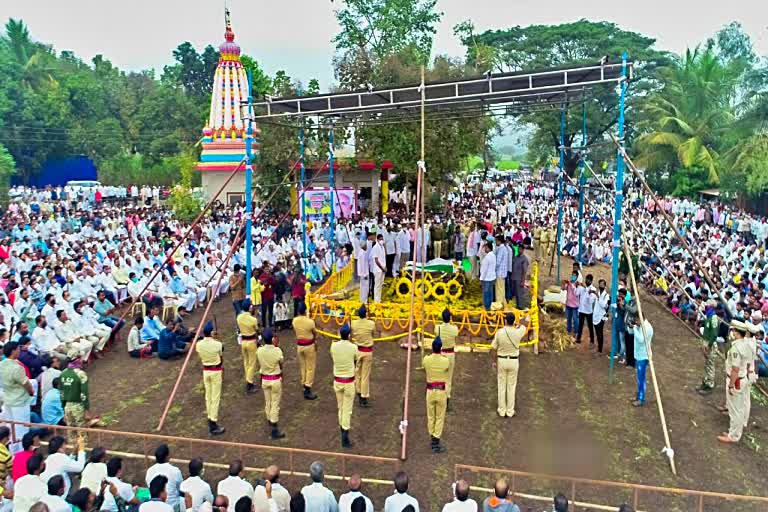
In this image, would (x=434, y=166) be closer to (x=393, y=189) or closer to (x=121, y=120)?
(x=393, y=189)

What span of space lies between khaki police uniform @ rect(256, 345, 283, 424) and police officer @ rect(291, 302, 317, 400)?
111 cm

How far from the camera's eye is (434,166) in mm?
23500

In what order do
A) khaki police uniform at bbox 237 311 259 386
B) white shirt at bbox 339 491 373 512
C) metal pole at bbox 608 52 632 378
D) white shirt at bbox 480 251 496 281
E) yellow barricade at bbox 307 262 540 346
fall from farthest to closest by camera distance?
white shirt at bbox 480 251 496 281
yellow barricade at bbox 307 262 540 346
metal pole at bbox 608 52 632 378
khaki police uniform at bbox 237 311 259 386
white shirt at bbox 339 491 373 512

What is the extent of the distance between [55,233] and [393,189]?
647 inches

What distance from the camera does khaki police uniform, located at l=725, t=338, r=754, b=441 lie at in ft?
27.3

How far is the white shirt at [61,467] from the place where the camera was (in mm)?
6399

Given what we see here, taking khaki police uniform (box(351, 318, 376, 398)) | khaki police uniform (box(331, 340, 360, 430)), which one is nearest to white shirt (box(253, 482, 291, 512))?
khaki police uniform (box(331, 340, 360, 430))

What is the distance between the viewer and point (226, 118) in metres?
30.5

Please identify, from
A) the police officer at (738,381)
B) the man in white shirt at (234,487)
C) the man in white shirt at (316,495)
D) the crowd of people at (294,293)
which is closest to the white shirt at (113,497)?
the man in white shirt at (234,487)

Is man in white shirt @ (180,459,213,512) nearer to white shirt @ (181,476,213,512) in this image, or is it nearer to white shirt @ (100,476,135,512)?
white shirt @ (181,476,213,512)

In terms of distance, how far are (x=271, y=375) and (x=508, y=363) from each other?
3.51 metres

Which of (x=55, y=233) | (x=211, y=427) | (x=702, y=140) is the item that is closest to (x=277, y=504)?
(x=211, y=427)

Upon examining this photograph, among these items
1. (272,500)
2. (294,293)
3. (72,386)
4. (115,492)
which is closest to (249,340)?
(72,386)

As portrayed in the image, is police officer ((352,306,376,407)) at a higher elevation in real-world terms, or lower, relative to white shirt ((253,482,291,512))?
higher
